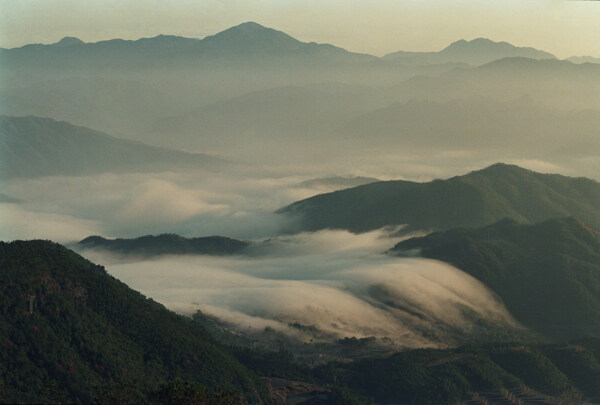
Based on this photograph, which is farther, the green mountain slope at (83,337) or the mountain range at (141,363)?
the green mountain slope at (83,337)

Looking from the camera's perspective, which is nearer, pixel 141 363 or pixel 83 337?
pixel 83 337

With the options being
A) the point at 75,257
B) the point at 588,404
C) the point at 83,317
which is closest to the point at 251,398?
the point at 83,317

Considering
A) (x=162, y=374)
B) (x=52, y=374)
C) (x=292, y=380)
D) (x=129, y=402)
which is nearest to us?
(x=129, y=402)

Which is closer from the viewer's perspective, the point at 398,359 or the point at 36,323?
the point at 36,323

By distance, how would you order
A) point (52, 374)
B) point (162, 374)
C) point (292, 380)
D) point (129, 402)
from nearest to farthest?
point (129, 402) < point (52, 374) < point (162, 374) < point (292, 380)

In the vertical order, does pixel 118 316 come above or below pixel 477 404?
above

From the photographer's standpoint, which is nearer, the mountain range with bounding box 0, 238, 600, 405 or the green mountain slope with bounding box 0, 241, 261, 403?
the mountain range with bounding box 0, 238, 600, 405

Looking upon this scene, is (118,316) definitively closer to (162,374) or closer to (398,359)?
(162,374)

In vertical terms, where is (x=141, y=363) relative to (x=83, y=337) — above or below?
below
